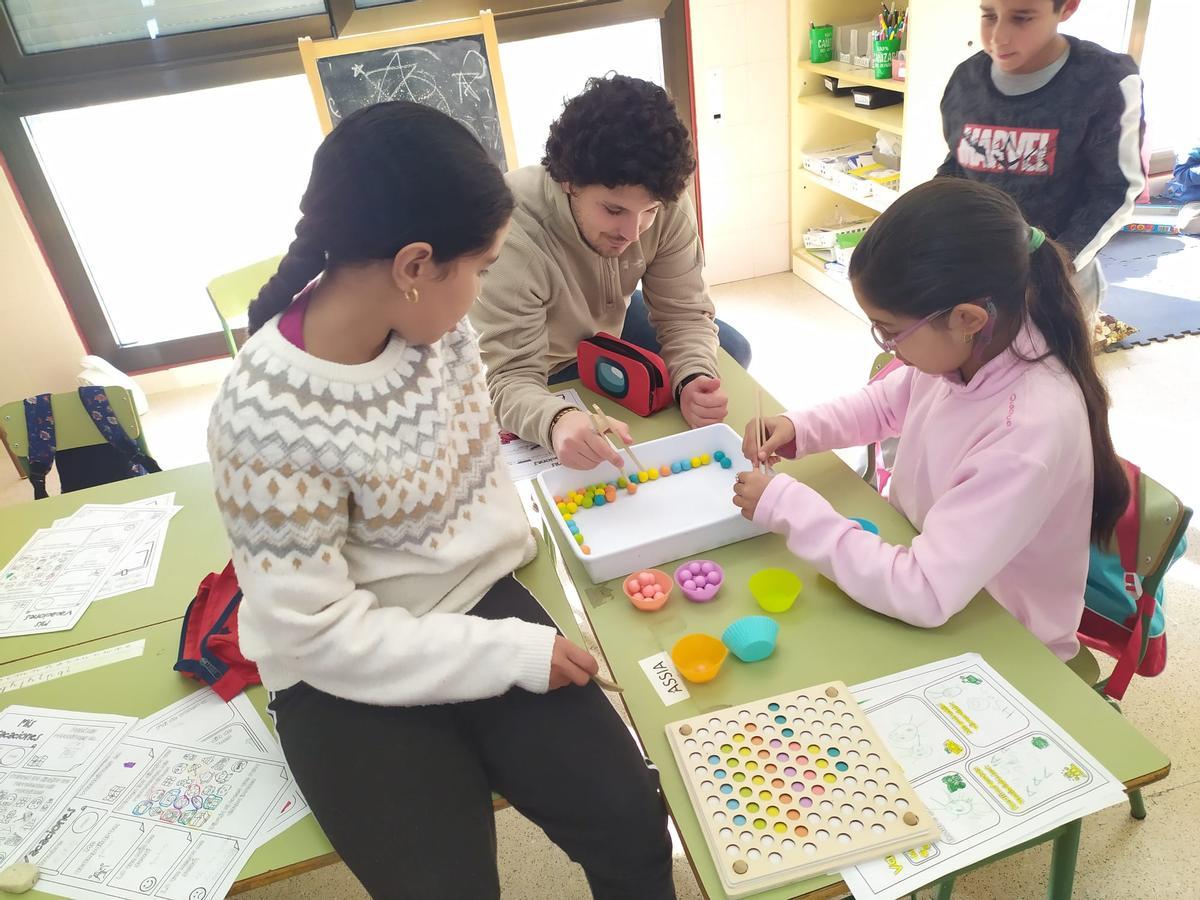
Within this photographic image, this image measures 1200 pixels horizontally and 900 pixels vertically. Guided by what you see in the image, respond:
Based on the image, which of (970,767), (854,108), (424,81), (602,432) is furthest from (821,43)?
(970,767)

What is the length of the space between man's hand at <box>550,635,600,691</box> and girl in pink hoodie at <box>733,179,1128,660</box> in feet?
1.00

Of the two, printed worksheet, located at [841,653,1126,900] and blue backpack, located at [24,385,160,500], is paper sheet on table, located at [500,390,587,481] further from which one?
blue backpack, located at [24,385,160,500]

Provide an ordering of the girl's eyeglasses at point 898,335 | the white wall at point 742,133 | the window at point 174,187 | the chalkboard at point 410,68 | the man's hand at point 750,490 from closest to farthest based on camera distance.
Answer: the girl's eyeglasses at point 898,335 < the man's hand at point 750,490 < the chalkboard at point 410,68 < the window at point 174,187 < the white wall at point 742,133

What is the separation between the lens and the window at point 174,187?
10.5 feet

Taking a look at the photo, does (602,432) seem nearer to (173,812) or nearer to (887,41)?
(173,812)

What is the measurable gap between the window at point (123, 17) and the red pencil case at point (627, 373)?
7.39ft

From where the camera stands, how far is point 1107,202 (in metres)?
1.87

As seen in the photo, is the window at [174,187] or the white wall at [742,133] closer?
the window at [174,187]

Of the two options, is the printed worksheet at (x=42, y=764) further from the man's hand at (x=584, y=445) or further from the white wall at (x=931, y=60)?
the white wall at (x=931, y=60)

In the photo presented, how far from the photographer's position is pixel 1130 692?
171 centimetres

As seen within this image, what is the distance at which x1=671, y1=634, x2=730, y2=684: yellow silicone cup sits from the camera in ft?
3.15

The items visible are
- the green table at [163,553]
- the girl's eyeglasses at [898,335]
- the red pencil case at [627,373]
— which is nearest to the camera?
the girl's eyeglasses at [898,335]

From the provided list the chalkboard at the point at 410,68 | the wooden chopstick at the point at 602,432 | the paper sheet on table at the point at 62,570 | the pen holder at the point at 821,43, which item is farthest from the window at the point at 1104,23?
the paper sheet on table at the point at 62,570

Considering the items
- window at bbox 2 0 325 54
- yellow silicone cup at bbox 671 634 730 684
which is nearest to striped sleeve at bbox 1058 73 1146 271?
yellow silicone cup at bbox 671 634 730 684
